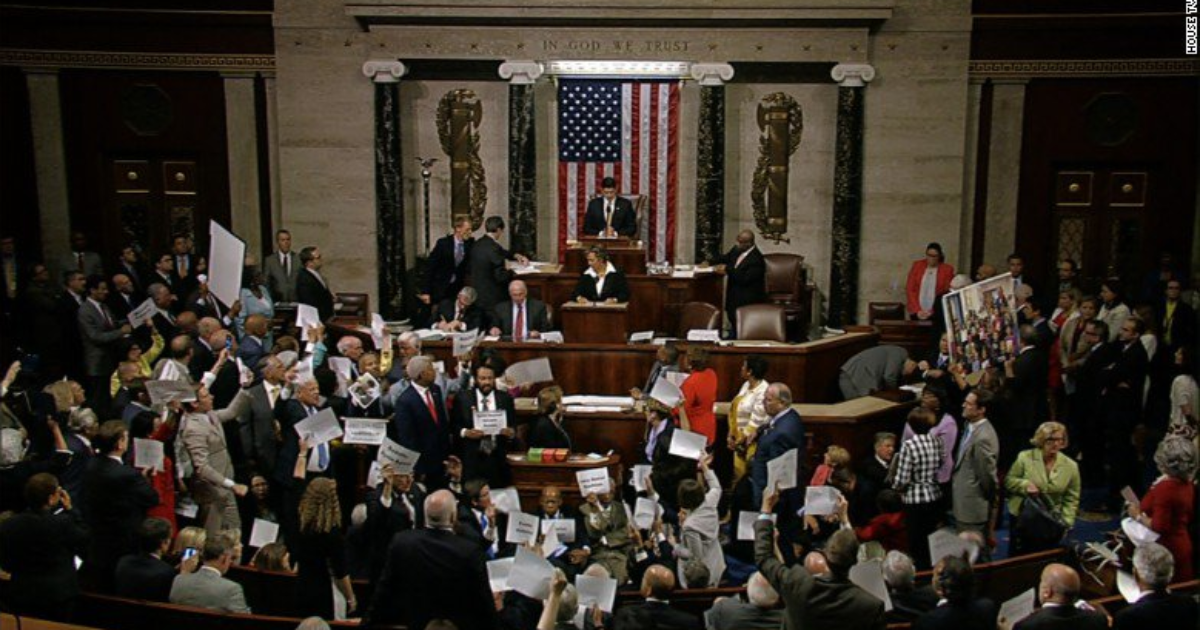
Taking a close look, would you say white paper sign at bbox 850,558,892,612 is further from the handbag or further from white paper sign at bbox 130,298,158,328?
white paper sign at bbox 130,298,158,328

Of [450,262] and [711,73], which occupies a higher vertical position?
[711,73]

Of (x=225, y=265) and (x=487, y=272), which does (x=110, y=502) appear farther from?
(x=487, y=272)

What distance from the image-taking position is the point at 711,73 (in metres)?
16.1

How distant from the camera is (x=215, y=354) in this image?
10.6m

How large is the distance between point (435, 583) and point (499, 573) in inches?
→ 28.4

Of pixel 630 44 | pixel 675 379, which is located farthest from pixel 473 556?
pixel 630 44

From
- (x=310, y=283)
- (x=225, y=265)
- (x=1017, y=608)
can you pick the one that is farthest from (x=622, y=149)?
(x=1017, y=608)

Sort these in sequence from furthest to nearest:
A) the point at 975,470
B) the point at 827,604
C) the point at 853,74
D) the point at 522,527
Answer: the point at 853,74
the point at 975,470
the point at 522,527
the point at 827,604

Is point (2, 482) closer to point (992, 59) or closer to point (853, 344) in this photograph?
point (853, 344)

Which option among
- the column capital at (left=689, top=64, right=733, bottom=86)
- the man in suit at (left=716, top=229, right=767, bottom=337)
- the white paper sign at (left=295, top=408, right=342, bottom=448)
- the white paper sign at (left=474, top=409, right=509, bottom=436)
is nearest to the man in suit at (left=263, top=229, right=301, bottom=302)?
the man in suit at (left=716, top=229, right=767, bottom=337)

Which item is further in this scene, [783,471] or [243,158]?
[243,158]

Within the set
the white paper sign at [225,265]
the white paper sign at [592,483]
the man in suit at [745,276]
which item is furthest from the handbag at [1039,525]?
the white paper sign at [225,265]

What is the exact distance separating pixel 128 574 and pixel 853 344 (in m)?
8.65

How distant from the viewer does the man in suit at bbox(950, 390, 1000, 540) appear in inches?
351
